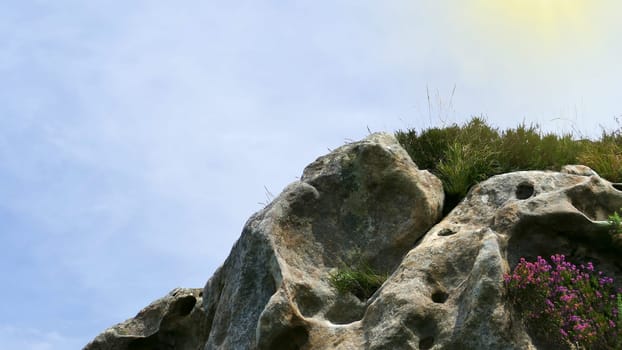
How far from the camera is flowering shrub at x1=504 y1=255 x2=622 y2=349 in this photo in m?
10.6

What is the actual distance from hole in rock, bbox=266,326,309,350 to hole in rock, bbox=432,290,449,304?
6.39ft

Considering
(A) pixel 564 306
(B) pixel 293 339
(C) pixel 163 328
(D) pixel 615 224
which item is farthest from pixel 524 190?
(C) pixel 163 328

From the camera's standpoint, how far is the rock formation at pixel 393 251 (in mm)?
11273

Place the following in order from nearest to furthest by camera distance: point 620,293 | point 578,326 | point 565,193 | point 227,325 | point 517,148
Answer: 1. point 578,326
2. point 620,293
3. point 565,193
4. point 227,325
5. point 517,148

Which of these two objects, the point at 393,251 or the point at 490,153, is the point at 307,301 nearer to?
the point at 393,251

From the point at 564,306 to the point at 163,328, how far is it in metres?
8.37

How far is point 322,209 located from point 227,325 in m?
2.42

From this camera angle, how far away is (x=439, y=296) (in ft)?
39.0

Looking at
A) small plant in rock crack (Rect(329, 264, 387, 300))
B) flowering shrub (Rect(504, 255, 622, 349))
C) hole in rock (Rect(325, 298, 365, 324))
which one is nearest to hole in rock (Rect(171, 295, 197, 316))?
small plant in rock crack (Rect(329, 264, 387, 300))

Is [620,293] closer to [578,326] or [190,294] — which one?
[578,326]

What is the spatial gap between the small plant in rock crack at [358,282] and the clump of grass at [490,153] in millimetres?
2111

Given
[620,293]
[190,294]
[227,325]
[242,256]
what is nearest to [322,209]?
[242,256]

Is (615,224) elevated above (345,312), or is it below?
below

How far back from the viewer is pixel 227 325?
14.0 meters
